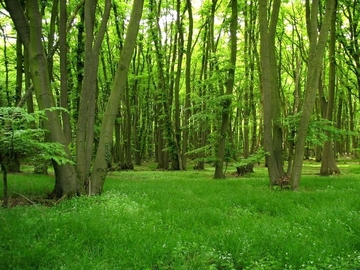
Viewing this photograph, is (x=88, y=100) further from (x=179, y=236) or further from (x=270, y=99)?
(x=270, y=99)

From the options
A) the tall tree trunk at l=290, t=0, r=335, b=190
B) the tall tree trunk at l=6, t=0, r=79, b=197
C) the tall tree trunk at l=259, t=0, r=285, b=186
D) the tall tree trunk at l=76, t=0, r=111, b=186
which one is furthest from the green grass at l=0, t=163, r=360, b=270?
the tall tree trunk at l=259, t=0, r=285, b=186

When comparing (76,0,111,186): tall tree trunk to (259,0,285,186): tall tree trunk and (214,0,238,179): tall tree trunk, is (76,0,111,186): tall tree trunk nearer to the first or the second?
(259,0,285,186): tall tree trunk

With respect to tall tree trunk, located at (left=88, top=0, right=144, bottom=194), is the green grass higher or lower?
lower

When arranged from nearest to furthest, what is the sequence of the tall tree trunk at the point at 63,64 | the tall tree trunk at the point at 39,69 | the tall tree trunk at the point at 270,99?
1. the tall tree trunk at the point at 39,69
2. the tall tree trunk at the point at 63,64
3. the tall tree trunk at the point at 270,99

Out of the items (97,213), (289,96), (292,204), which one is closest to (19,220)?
(97,213)

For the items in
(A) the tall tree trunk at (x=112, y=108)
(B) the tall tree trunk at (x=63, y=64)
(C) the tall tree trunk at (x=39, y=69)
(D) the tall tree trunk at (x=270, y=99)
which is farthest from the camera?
(D) the tall tree trunk at (x=270, y=99)

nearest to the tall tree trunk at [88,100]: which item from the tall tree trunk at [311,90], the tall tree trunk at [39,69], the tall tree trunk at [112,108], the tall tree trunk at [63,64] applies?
the tall tree trunk at [112,108]

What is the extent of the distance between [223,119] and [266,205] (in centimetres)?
786

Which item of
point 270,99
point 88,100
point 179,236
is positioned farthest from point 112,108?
point 270,99

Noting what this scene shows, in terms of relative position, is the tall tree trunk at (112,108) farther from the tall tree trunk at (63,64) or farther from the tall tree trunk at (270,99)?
the tall tree trunk at (270,99)

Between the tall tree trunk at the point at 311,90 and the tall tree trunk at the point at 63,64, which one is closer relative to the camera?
the tall tree trunk at the point at 63,64

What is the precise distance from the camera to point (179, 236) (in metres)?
5.54

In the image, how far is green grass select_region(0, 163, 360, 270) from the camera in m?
4.48

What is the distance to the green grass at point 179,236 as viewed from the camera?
448 cm
